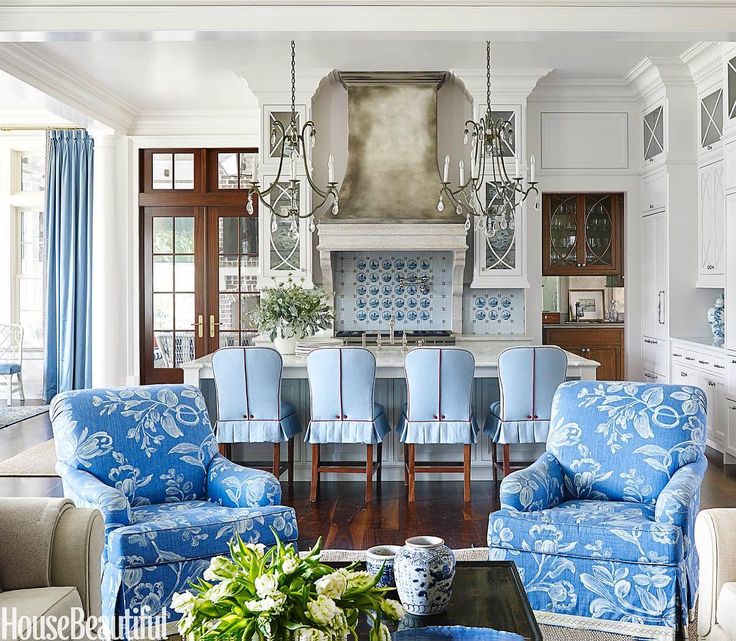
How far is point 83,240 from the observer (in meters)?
8.63

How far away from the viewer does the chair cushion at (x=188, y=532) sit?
8.95 ft

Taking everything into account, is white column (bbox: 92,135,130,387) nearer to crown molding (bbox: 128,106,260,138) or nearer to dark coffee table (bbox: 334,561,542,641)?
crown molding (bbox: 128,106,260,138)

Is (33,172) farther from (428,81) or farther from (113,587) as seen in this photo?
(113,587)

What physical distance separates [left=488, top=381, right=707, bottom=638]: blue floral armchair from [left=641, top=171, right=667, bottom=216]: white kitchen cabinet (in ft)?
12.9

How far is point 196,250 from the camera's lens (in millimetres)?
8438

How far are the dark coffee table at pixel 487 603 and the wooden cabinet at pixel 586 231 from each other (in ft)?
20.5

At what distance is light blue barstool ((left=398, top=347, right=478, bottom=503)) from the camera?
475cm

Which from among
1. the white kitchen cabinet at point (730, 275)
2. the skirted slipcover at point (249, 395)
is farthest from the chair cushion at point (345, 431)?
the white kitchen cabinet at point (730, 275)

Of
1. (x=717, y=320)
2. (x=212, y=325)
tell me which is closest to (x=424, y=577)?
(x=717, y=320)

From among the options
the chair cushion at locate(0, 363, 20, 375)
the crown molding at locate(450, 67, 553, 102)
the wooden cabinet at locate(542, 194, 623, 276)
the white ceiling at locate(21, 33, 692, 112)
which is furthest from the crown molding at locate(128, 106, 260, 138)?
the wooden cabinet at locate(542, 194, 623, 276)

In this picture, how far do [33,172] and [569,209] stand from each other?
5975 millimetres

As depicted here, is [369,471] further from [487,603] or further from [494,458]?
[487,603]

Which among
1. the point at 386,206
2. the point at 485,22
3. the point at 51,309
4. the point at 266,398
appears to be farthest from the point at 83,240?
the point at 485,22

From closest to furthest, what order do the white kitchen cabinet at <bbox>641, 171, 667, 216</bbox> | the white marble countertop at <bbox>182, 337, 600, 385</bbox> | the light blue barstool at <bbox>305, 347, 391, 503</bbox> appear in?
the light blue barstool at <bbox>305, 347, 391, 503</bbox> → the white marble countertop at <bbox>182, 337, 600, 385</bbox> → the white kitchen cabinet at <bbox>641, 171, 667, 216</bbox>
